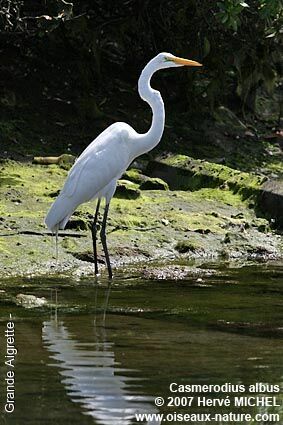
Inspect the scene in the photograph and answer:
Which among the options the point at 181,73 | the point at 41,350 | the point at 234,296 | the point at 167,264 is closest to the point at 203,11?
the point at 181,73

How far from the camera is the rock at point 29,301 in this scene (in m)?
7.61

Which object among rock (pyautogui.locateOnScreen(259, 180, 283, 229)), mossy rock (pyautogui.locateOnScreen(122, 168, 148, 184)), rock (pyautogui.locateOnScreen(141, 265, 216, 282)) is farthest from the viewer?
mossy rock (pyautogui.locateOnScreen(122, 168, 148, 184))

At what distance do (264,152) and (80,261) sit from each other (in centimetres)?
561

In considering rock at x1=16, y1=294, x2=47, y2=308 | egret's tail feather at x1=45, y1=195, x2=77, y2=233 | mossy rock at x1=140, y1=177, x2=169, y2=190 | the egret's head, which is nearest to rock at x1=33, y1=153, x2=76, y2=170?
mossy rock at x1=140, y1=177, x2=169, y2=190

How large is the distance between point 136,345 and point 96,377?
0.81 metres

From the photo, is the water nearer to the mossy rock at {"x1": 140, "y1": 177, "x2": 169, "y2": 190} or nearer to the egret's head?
the egret's head

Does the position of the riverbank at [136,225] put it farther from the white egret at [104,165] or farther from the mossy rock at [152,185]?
the white egret at [104,165]

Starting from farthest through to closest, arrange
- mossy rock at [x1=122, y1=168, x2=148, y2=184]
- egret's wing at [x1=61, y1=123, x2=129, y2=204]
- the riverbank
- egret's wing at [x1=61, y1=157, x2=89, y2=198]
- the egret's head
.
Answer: mossy rock at [x1=122, y1=168, x2=148, y2=184] → the egret's head → the riverbank → egret's wing at [x1=61, y1=123, x2=129, y2=204] → egret's wing at [x1=61, y1=157, x2=89, y2=198]

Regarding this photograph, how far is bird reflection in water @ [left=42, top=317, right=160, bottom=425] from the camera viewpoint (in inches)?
199

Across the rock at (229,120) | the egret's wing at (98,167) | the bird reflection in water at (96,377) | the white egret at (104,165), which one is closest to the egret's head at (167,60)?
the white egret at (104,165)

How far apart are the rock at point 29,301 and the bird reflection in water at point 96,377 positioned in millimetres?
645

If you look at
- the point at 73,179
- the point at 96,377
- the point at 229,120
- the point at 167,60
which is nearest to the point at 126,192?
the point at 167,60

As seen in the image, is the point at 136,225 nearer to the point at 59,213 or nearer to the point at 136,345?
the point at 59,213

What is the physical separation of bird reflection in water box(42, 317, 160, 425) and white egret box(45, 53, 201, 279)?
247 cm
